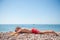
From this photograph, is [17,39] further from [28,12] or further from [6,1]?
[6,1]

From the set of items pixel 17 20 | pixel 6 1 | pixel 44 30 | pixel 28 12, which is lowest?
pixel 44 30

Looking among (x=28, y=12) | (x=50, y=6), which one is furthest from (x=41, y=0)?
(x=28, y=12)

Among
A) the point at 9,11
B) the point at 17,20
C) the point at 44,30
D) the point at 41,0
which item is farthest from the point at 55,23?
the point at 9,11

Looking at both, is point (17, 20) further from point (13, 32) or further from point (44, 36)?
point (44, 36)

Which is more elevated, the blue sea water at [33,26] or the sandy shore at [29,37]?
the blue sea water at [33,26]

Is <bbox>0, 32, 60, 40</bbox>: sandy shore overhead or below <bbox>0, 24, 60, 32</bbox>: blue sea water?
below

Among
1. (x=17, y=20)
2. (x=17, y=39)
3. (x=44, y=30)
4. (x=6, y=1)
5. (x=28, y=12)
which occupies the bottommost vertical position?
(x=17, y=39)

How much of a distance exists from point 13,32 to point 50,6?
701 mm

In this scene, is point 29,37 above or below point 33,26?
below

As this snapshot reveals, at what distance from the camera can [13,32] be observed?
1.76 m

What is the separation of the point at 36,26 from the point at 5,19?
49cm

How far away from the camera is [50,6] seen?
184cm

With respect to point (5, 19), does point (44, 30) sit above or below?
below

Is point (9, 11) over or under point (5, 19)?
over
